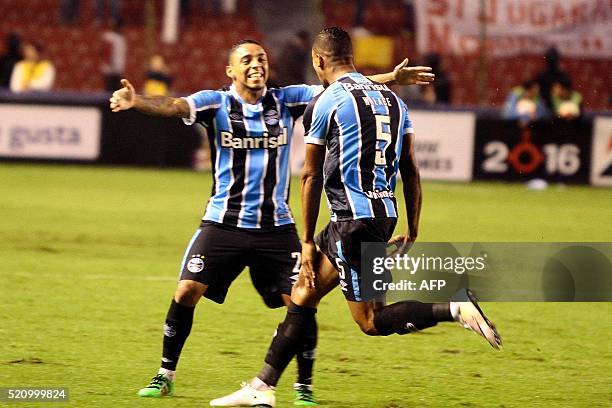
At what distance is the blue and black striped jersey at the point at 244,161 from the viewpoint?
689 centimetres

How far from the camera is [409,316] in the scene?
20.4 ft

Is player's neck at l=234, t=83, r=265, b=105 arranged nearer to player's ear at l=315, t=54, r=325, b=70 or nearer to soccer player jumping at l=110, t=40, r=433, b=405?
soccer player jumping at l=110, t=40, r=433, b=405

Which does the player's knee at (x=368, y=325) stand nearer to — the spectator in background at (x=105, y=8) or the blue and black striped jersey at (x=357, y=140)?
the blue and black striped jersey at (x=357, y=140)

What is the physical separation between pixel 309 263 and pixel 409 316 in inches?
21.9

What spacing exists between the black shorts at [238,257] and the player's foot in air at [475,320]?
111cm

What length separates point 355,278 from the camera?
6.23 metres

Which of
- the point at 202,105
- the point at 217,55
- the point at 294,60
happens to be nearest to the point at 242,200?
the point at 202,105

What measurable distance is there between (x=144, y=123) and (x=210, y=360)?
13.3m

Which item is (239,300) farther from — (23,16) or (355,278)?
(23,16)

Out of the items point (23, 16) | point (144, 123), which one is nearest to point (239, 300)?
point (144, 123)

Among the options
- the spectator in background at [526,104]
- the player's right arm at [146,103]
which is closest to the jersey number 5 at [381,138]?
Answer: the player's right arm at [146,103]

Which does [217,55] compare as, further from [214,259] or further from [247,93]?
[214,259]

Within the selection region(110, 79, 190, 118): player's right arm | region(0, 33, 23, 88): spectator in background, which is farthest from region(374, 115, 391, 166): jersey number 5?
region(0, 33, 23, 88): spectator in background

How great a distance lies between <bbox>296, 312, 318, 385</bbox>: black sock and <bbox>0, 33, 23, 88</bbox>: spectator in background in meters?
16.1
